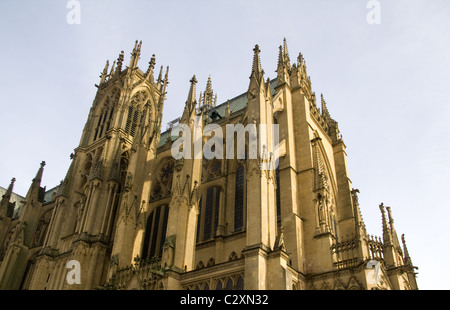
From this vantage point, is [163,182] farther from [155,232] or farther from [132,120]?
[132,120]

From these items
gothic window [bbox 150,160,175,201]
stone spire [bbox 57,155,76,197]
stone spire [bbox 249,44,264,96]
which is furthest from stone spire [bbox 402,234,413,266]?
stone spire [bbox 57,155,76,197]

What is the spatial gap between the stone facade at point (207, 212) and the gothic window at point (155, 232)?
0.09 m

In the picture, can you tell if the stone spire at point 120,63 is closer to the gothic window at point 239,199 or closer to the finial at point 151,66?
the finial at point 151,66

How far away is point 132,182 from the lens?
1198 inches

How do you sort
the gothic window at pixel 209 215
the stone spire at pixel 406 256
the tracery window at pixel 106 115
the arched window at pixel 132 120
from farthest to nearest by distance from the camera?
Answer: 1. the tracery window at pixel 106 115
2. the arched window at pixel 132 120
3. the gothic window at pixel 209 215
4. the stone spire at pixel 406 256

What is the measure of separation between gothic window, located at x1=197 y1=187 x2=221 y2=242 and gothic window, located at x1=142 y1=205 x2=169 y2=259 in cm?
337

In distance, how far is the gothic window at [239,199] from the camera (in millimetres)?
26570

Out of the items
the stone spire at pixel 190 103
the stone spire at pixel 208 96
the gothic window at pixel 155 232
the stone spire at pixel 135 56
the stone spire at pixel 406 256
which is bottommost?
the stone spire at pixel 406 256

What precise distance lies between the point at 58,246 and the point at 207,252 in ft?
44.5

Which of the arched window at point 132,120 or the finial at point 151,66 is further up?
the finial at point 151,66

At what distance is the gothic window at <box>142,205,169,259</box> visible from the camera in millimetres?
30250

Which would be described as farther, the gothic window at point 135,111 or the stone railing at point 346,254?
the gothic window at point 135,111

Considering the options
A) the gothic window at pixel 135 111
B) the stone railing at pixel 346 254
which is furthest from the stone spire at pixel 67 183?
the stone railing at pixel 346 254
